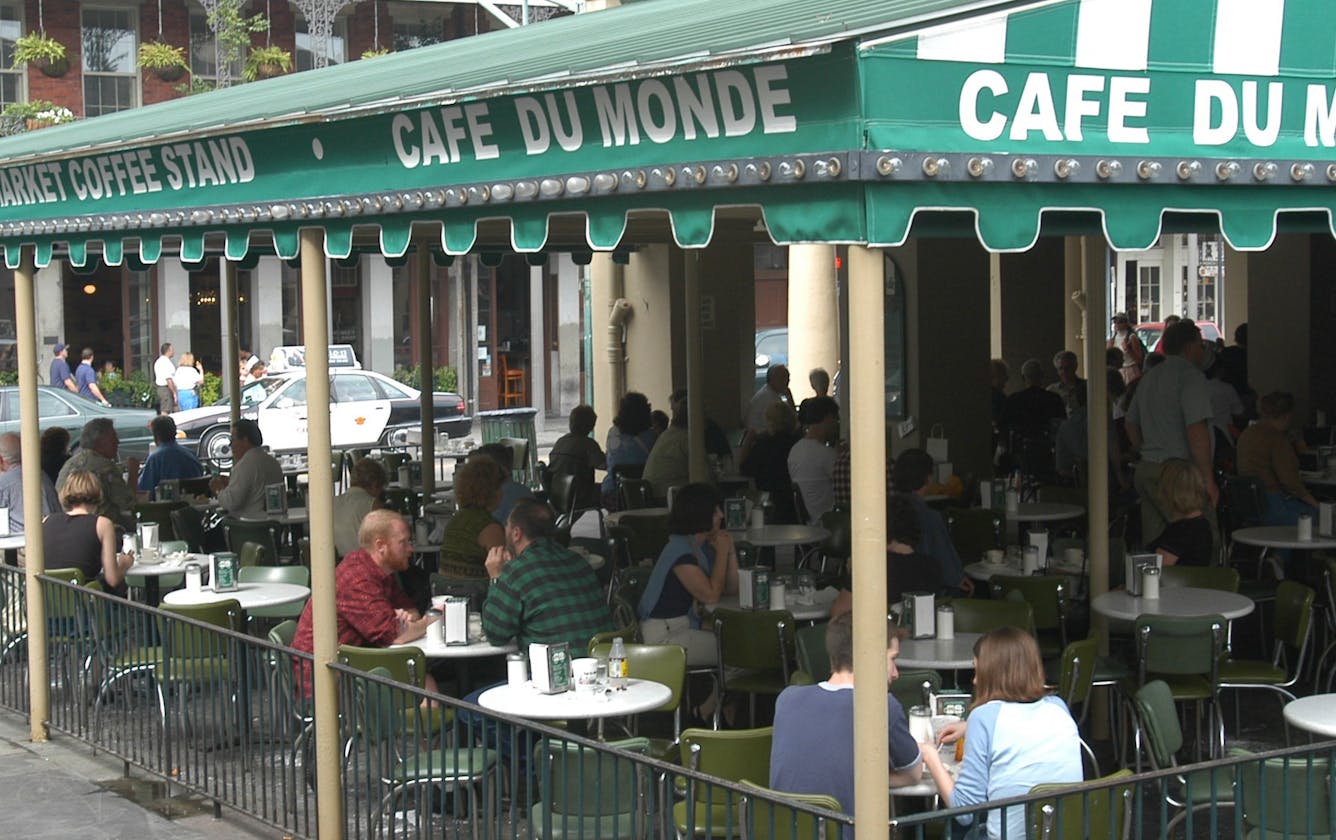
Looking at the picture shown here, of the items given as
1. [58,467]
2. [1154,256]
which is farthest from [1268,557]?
[1154,256]

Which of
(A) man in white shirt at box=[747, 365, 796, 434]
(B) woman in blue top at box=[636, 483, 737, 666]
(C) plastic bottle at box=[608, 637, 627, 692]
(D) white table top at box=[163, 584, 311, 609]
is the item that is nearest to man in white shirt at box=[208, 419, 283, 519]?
(D) white table top at box=[163, 584, 311, 609]

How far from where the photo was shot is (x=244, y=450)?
43.4ft

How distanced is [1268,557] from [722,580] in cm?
447

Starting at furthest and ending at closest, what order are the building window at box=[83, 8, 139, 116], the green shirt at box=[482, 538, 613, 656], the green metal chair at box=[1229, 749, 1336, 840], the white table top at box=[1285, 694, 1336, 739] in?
1. the building window at box=[83, 8, 139, 116]
2. the green shirt at box=[482, 538, 613, 656]
3. the white table top at box=[1285, 694, 1336, 739]
4. the green metal chair at box=[1229, 749, 1336, 840]

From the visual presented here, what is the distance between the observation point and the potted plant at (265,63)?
35719 millimetres

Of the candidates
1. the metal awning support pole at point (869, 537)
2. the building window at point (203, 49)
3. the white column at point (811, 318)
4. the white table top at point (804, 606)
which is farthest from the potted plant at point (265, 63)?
the metal awning support pole at point (869, 537)

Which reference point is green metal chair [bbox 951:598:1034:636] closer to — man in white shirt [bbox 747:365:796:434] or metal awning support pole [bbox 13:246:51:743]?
metal awning support pole [bbox 13:246:51:743]

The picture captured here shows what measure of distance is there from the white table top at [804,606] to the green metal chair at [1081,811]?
3306mm

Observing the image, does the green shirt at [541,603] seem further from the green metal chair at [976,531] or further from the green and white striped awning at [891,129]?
the green metal chair at [976,531]

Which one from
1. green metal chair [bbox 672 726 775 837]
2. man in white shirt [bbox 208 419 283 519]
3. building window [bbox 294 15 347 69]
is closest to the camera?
green metal chair [bbox 672 726 775 837]

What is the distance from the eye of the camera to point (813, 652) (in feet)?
24.7

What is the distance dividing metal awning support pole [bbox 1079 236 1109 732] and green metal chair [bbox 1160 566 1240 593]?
0.31 metres

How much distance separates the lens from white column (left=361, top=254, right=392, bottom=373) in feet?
126

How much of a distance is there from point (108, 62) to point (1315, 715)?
112 feet
